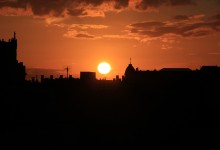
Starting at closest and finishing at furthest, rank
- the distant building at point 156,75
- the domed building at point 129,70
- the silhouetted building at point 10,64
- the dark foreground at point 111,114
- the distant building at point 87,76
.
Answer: the dark foreground at point 111,114 → the silhouetted building at point 10,64 → the distant building at point 87,76 → the distant building at point 156,75 → the domed building at point 129,70

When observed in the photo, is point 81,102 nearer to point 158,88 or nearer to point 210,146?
point 158,88

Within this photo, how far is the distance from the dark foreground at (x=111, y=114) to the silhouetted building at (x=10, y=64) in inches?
158

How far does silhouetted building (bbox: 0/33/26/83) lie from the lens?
284ft

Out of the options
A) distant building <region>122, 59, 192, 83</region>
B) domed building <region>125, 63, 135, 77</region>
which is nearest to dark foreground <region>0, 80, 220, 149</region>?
distant building <region>122, 59, 192, 83</region>

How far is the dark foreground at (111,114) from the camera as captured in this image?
2623 inches

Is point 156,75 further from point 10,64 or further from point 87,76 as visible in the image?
point 10,64

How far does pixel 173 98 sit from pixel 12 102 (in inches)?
1367

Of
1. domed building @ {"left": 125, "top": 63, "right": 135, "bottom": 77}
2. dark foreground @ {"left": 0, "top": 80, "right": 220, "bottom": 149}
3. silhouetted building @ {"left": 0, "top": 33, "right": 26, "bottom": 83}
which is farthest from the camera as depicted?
domed building @ {"left": 125, "top": 63, "right": 135, "bottom": 77}

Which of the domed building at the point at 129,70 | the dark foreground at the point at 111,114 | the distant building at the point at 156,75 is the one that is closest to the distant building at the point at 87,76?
the dark foreground at the point at 111,114

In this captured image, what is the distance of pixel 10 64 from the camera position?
9012 cm

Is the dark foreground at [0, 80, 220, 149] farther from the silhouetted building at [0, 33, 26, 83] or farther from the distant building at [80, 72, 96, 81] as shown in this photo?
the distant building at [80, 72, 96, 81]

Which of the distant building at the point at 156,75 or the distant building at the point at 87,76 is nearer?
the distant building at the point at 87,76

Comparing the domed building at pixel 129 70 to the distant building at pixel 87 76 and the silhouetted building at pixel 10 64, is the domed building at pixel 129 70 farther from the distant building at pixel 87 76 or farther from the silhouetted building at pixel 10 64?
the silhouetted building at pixel 10 64

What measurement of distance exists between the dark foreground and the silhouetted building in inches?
158
